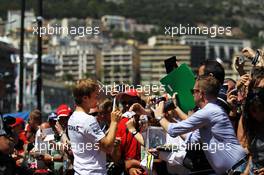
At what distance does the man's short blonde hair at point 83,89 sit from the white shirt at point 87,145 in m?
0.16

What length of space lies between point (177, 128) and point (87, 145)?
0.88 m

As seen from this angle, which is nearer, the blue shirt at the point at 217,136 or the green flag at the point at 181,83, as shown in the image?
the blue shirt at the point at 217,136

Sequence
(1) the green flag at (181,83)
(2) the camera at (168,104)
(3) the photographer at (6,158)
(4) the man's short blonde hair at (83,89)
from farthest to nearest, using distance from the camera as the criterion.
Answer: (1) the green flag at (181,83) < (4) the man's short blonde hair at (83,89) < (3) the photographer at (6,158) < (2) the camera at (168,104)

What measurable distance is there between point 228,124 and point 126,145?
1.72 m

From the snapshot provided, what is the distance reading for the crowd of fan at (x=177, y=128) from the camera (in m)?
5.09

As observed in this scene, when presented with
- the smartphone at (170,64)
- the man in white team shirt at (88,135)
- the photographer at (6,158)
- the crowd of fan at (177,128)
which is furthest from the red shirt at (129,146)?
the photographer at (6,158)

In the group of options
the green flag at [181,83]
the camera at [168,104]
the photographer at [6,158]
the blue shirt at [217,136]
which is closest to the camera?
the blue shirt at [217,136]

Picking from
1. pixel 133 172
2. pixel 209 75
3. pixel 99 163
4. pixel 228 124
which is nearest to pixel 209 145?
pixel 228 124

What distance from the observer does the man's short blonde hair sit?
582 cm

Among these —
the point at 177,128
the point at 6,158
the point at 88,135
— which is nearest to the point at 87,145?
→ the point at 88,135

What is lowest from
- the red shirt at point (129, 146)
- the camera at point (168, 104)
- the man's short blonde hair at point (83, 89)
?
the red shirt at point (129, 146)

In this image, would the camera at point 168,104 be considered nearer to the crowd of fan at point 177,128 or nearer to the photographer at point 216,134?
the crowd of fan at point 177,128

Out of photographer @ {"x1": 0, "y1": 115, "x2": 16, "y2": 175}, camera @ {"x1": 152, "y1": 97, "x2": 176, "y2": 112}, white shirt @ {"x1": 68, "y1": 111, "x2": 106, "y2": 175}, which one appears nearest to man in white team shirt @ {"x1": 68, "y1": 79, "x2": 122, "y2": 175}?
white shirt @ {"x1": 68, "y1": 111, "x2": 106, "y2": 175}

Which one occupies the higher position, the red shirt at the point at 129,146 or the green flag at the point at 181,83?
the green flag at the point at 181,83
